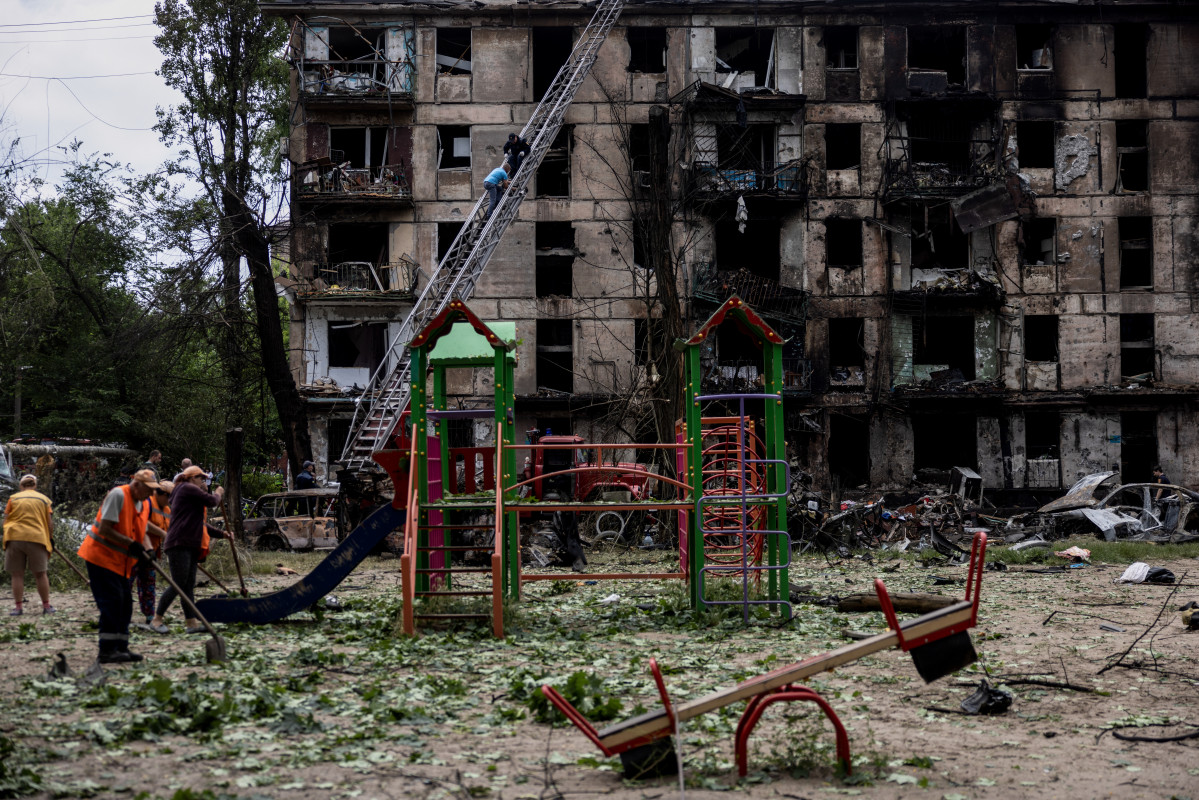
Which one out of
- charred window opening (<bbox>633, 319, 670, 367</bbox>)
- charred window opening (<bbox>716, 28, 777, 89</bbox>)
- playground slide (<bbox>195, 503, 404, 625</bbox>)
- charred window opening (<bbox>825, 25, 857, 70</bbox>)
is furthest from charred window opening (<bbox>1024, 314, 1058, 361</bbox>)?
playground slide (<bbox>195, 503, 404, 625</bbox>)

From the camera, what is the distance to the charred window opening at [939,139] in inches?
1412

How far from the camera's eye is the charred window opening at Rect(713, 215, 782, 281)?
120ft

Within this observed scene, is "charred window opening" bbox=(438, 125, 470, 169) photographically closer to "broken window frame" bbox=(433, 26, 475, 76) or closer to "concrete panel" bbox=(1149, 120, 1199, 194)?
"broken window frame" bbox=(433, 26, 475, 76)

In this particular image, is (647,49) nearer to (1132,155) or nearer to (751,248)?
(751,248)

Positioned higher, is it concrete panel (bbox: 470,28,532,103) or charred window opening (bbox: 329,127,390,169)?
concrete panel (bbox: 470,28,532,103)

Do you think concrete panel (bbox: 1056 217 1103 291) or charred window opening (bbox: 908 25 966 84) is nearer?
concrete panel (bbox: 1056 217 1103 291)

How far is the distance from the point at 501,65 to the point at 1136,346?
2393 cm

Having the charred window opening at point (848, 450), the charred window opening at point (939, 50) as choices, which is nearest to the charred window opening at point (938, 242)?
the charred window opening at point (939, 50)

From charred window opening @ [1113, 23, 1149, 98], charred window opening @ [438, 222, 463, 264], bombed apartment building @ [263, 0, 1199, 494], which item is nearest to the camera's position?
bombed apartment building @ [263, 0, 1199, 494]

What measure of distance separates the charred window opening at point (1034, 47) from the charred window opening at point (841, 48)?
5713mm

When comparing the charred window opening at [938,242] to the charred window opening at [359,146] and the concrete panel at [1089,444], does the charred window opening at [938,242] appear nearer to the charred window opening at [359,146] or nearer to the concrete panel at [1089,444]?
the concrete panel at [1089,444]

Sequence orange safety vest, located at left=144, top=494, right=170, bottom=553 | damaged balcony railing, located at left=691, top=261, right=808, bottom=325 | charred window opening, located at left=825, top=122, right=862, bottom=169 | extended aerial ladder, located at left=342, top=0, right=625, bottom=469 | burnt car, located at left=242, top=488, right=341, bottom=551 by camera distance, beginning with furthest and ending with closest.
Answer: charred window opening, located at left=825, top=122, right=862, bottom=169 → damaged balcony railing, located at left=691, top=261, right=808, bottom=325 → extended aerial ladder, located at left=342, top=0, right=625, bottom=469 → burnt car, located at left=242, top=488, right=341, bottom=551 → orange safety vest, located at left=144, top=494, right=170, bottom=553

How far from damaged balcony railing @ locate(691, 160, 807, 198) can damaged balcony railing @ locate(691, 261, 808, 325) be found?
2623 mm

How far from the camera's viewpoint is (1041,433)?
35.6m
